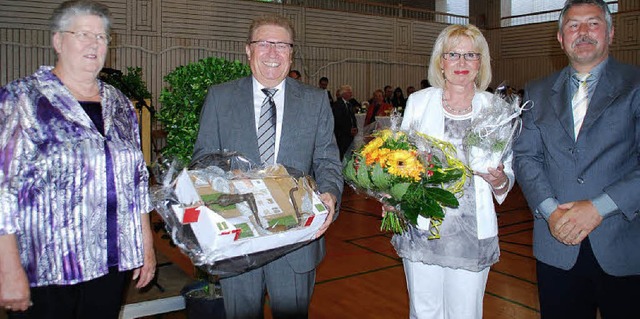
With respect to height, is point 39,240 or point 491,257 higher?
point 39,240

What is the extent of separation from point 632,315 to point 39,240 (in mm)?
2233

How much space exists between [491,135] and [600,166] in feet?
1.42

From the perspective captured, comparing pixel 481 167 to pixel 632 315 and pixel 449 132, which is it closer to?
pixel 449 132

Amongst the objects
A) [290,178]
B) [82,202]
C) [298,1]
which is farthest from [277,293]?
[298,1]

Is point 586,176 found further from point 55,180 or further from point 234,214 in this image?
point 55,180

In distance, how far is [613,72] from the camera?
80.4 inches

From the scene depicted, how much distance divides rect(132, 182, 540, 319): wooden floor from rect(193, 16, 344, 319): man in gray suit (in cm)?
170

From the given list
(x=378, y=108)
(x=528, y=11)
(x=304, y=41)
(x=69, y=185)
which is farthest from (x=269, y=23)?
(x=528, y=11)

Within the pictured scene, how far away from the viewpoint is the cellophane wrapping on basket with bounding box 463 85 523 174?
79.7 inches

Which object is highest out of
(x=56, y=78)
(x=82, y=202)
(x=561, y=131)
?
(x=56, y=78)

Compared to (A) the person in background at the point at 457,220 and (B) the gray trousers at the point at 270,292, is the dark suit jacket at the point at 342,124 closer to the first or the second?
(A) the person in background at the point at 457,220

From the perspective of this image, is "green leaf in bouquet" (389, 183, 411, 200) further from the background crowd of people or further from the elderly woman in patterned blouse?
the elderly woman in patterned blouse

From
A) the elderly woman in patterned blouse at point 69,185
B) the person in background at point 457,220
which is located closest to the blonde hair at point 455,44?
the person in background at point 457,220

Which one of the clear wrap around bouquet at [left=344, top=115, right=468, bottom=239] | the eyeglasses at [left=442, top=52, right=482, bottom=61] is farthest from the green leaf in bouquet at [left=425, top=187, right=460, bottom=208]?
the eyeglasses at [left=442, top=52, right=482, bottom=61]
